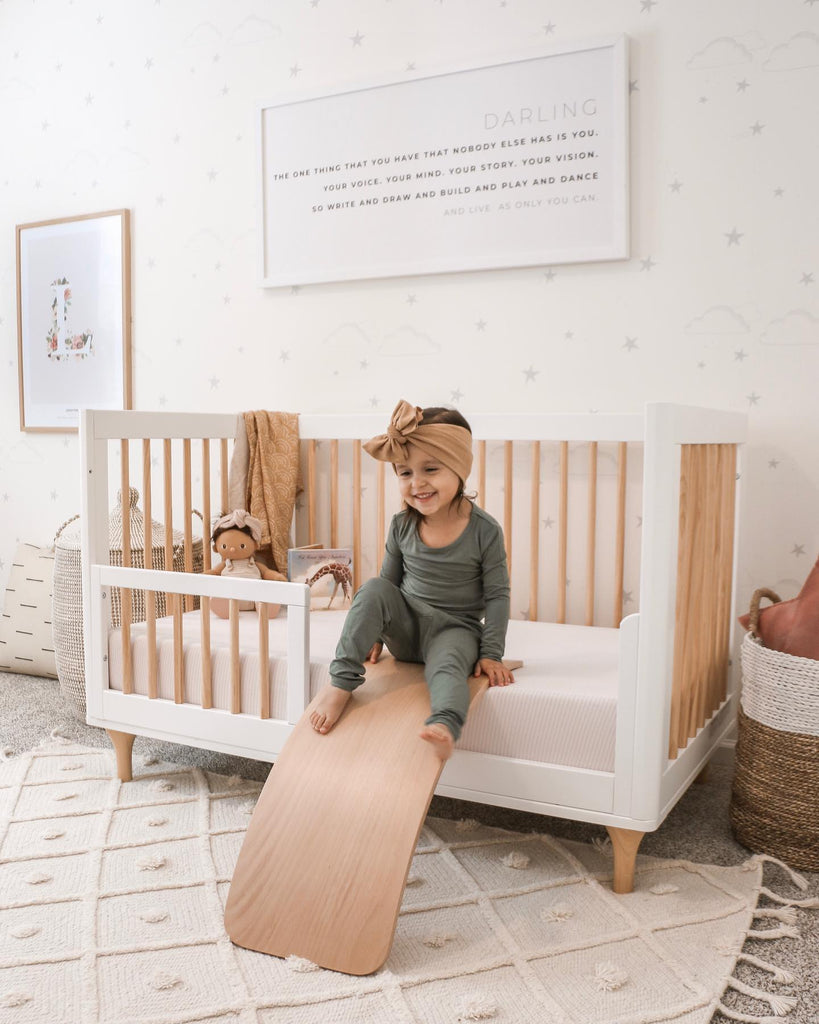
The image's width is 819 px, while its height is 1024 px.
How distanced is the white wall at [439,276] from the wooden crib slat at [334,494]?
0.44 ft

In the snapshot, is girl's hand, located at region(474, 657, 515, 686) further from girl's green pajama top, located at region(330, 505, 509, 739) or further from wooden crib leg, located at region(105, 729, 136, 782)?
wooden crib leg, located at region(105, 729, 136, 782)

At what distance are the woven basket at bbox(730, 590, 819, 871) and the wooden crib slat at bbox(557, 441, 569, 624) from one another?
539 millimetres

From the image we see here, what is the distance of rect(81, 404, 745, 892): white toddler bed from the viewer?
4.55 feet

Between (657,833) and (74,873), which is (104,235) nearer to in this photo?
(74,873)

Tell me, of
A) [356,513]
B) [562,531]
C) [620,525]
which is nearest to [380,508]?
[356,513]

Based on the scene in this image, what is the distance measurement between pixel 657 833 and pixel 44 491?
2159 mm

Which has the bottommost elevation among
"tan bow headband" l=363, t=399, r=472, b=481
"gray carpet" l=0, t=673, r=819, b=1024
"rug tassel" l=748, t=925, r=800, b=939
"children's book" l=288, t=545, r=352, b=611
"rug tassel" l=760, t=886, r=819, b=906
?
"gray carpet" l=0, t=673, r=819, b=1024

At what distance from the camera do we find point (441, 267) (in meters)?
2.17

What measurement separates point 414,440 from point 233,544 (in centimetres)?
71

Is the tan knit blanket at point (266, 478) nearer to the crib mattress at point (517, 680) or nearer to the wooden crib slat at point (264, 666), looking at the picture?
the crib mattress at point (517, 680)

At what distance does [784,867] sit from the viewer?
59.3 inches

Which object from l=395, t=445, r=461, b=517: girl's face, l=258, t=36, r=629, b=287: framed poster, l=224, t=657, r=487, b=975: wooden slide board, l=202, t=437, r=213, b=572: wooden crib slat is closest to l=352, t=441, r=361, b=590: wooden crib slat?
l=202, t=437, r=213, b=572: wooden crib slat

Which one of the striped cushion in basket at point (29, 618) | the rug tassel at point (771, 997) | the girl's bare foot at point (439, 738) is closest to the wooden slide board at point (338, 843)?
the girl's bare foot at point (439, 738)

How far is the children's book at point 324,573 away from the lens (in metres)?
2.10
